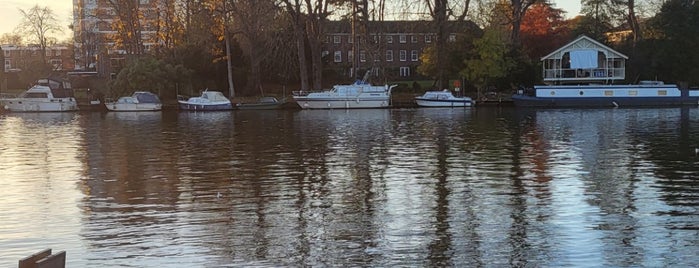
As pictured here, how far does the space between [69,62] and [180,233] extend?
142 metres

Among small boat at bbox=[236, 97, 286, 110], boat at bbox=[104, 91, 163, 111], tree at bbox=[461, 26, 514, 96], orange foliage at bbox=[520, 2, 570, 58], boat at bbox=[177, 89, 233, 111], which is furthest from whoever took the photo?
orange foliage at bbox=[520, 2, 570, 58]

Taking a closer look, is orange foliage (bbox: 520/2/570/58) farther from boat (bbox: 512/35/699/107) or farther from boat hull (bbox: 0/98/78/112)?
boat hull (bbox: 0/98/78/112)

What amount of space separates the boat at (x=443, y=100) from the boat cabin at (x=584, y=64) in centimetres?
1026

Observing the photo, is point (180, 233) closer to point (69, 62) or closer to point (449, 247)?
point (449, 247)

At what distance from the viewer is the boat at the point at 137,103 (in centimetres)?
7156

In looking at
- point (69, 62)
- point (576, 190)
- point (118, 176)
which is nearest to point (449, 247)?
point (576, 190)

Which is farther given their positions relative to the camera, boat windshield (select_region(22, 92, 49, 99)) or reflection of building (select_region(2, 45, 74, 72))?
reflection of building (select_region(2, 45, 74, 72))

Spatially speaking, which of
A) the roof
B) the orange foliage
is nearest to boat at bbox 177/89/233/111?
the roof

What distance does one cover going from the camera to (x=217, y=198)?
1920 cm

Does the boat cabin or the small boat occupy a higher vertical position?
the boat cabin

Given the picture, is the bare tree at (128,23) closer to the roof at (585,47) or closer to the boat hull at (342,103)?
the boat hull at (342,103)

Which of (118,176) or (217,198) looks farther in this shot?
(118,176)

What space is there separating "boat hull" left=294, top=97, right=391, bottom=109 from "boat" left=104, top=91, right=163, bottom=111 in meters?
12.8

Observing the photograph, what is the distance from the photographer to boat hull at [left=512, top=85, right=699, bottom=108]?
229ft
